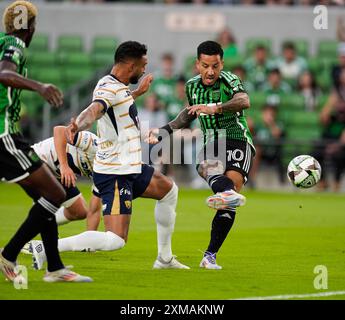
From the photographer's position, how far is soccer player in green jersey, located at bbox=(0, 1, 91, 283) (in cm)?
837

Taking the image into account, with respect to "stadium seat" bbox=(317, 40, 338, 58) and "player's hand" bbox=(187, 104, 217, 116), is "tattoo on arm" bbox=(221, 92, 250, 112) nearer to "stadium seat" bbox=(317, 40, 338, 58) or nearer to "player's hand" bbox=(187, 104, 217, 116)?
"player's hand" bbox=(187, 104, 217, 116)

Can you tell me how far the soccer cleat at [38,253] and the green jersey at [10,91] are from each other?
147 centimetres

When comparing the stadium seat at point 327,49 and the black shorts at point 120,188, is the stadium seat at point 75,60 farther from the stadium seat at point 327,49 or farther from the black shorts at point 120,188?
the black shorts at point 120,188

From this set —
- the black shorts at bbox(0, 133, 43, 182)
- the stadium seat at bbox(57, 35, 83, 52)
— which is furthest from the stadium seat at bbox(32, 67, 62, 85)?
the black shorts at bbox(0, 133, 43, 182)

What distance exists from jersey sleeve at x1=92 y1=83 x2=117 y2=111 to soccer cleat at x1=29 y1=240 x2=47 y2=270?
58.9 inches

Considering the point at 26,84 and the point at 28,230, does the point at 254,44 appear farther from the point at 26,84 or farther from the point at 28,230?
the point at 26,84

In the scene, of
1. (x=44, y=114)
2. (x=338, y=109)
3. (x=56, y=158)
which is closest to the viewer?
(x=56, y=158)

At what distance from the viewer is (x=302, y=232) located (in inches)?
559

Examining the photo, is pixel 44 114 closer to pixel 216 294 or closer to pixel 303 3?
pixel 303 3

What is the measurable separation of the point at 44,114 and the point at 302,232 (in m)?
10.7

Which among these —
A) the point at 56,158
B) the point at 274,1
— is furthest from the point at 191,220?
the point at 274,1

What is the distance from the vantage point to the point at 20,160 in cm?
837

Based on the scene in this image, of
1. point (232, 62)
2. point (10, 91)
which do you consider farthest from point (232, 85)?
point (232, 62)
